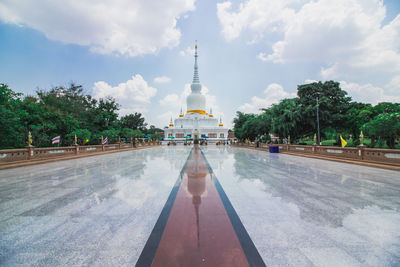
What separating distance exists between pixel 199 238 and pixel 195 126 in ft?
187

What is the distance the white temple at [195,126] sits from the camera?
59.7 metres

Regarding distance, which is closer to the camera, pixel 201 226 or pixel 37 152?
pixel 201 226

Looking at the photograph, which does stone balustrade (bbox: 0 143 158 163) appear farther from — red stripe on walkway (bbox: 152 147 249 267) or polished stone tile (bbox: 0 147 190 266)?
red stripe on walkway (bbox: 152 147 249 267)

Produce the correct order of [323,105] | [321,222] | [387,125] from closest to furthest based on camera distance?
[321,222]
[387,125]
[323,105]

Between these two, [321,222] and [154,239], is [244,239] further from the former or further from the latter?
[321,222]

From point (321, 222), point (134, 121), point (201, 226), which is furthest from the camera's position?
point (134, 121)

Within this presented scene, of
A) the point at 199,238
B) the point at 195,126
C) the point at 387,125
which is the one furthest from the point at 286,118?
the point at 195,126

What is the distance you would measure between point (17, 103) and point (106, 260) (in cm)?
1989

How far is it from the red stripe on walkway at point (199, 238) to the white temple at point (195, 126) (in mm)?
54316

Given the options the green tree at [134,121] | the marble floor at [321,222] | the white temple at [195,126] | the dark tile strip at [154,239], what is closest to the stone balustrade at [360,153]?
the marble floor at [321,222]

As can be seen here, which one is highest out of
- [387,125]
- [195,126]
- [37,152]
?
[195,126]

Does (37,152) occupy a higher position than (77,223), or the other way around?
(37,152)

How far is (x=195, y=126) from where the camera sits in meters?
60.2

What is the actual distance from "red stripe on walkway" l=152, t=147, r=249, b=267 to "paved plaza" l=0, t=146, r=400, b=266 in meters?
0.02
